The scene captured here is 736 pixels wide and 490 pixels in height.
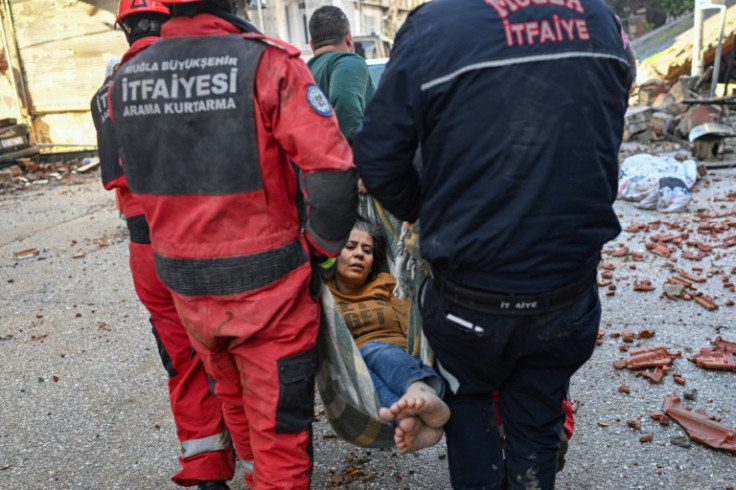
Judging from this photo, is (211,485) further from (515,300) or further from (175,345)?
(515,300)

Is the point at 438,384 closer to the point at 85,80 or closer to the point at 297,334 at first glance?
the point at 297,334

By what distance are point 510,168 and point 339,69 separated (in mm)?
2492

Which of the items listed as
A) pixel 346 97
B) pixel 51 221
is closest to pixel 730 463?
pixel 346 97

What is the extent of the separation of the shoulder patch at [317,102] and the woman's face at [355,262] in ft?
4.19

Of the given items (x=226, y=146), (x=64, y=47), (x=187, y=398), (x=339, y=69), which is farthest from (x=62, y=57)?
(x=226, y=146)

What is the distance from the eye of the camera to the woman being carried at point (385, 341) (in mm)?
2043

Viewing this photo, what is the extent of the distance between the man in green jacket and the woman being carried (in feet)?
3.03

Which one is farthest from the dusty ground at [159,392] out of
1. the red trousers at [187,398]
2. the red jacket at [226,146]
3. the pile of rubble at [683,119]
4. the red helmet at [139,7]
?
the pile of rubble at [683,119]

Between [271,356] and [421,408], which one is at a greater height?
[271,356]

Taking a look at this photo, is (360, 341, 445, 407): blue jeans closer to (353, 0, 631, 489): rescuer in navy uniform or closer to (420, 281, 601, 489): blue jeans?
(420, 281, 601, 489): blue jeans

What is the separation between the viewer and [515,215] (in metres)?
1.75

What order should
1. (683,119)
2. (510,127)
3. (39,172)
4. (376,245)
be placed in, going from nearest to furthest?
(510,127) < (376,245) < (683,119) < (39,172)

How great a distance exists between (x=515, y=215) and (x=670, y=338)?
106 inches

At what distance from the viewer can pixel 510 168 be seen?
1.74 meters
